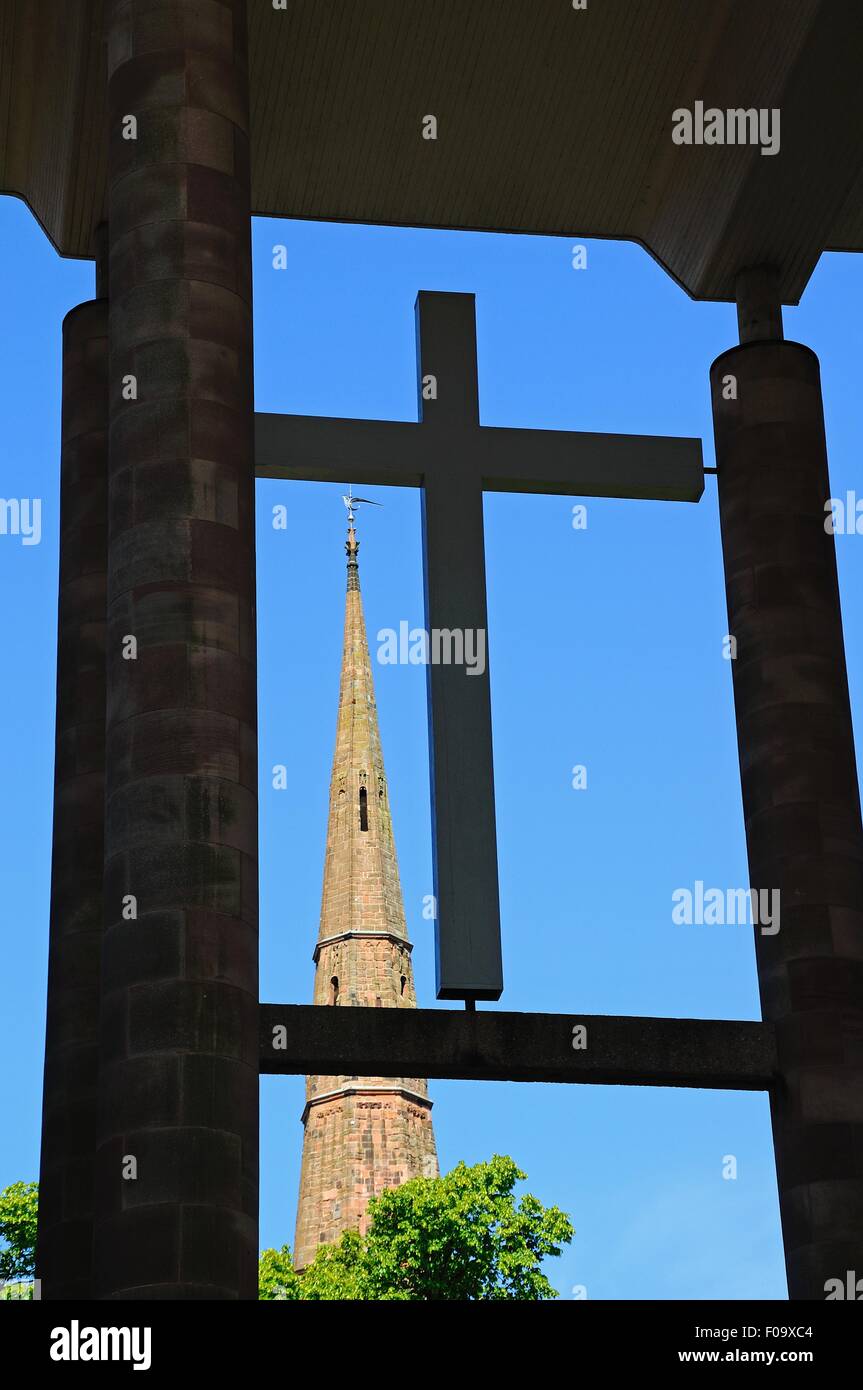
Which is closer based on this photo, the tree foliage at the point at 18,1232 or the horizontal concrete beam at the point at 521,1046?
the horizontal concrete beam at the point at 521,1046

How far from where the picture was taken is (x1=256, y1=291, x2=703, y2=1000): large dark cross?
28.6m

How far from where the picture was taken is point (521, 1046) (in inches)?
1098

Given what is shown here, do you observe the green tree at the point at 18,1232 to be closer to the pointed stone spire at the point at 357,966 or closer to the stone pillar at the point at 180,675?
the pointed stone spire at the point at 357,966

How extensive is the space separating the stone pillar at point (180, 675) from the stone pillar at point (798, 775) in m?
8.98

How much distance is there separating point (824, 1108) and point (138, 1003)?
10.3 m

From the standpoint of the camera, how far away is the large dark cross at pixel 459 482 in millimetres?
28578

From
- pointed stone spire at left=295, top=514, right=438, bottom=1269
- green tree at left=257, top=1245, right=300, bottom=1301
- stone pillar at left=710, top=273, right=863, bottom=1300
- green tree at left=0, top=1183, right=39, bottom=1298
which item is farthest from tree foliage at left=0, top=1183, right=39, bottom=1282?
stone pillar at left=710, top=273, right=863, bottom=1300

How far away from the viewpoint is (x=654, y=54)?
104ft

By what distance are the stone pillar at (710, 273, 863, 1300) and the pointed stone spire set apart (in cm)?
5716

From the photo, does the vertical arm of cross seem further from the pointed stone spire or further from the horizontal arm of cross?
the pointed stone spire

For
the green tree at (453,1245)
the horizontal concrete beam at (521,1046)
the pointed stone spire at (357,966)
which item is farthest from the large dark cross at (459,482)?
the pointed stone spire at (357,966)
